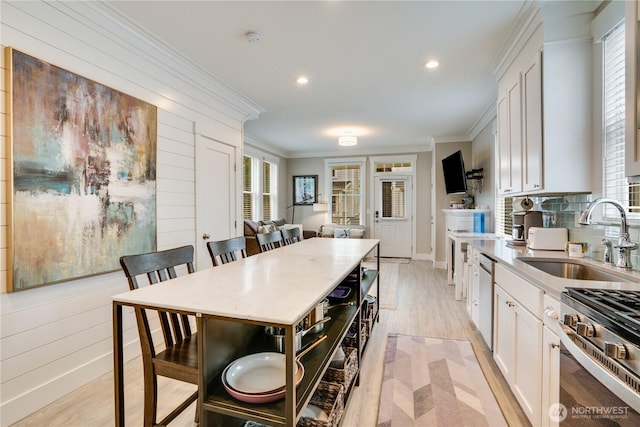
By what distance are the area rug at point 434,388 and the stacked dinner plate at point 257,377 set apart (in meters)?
0.91

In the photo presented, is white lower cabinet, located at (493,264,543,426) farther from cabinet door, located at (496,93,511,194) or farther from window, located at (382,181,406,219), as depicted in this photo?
window, located at (382,181,406,219)

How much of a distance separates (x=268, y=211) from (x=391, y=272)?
128 inches

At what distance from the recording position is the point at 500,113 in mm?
2979

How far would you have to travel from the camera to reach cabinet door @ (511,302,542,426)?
1466 mm

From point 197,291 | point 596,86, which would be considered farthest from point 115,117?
point 596,86

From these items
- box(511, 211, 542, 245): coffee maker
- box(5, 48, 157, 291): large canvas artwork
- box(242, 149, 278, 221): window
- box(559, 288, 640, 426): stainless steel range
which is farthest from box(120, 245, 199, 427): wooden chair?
box(242, 149, 278, 221): window

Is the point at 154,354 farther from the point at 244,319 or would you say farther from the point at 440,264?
the point at 440,264

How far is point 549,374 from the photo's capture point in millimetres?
1355

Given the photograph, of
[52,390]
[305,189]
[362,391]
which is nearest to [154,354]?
[52,390]

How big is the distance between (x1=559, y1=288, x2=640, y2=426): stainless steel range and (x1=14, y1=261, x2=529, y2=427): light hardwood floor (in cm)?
85

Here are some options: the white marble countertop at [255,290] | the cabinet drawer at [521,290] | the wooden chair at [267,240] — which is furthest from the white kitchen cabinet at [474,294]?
the wooden chair at [267,240]

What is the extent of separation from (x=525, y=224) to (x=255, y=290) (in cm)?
258

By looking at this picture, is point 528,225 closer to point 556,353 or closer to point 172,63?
point 556,353

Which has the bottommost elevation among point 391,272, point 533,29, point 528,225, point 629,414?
point 391,272
